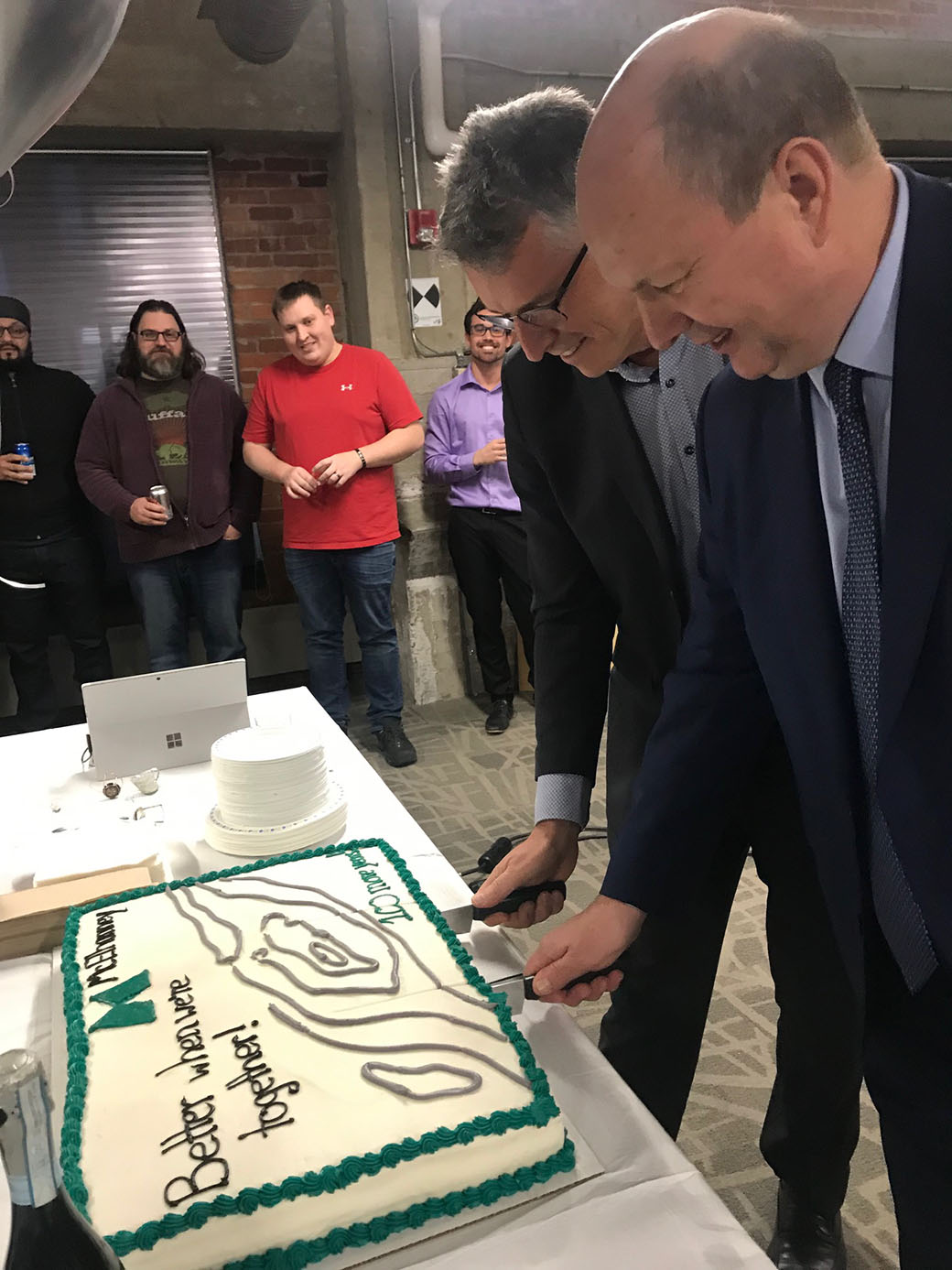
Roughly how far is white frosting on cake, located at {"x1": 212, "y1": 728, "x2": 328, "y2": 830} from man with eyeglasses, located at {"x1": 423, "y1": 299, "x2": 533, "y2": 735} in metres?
2.66

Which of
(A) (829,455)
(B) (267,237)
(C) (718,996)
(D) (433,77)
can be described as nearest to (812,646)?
(A) (829,455)

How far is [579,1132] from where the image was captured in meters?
0.82

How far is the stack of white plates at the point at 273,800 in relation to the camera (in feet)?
4.40

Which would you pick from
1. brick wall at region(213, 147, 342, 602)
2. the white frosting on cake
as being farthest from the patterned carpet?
brick wall at region(213, 147, 342, 602)

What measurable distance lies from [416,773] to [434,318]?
206cm

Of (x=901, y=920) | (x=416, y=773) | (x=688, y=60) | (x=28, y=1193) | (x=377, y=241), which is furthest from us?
(x=377, y=241)

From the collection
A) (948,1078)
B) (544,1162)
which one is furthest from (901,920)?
(544,1162)

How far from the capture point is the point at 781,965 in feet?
4.67

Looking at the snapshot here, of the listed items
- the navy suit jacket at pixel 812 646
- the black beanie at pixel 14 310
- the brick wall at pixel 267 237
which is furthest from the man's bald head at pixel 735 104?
the brick wall at pixel 267 237

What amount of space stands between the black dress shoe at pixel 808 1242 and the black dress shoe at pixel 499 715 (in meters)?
2.68

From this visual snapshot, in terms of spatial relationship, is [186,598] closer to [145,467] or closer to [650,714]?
[145,467]

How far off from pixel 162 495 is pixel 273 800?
260cm

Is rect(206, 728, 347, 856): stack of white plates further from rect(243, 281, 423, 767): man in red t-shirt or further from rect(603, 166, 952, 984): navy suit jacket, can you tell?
rect(243, 281, 423, 767): man in red t-shirt

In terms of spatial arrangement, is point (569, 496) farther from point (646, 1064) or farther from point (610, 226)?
point (646, 1064)
